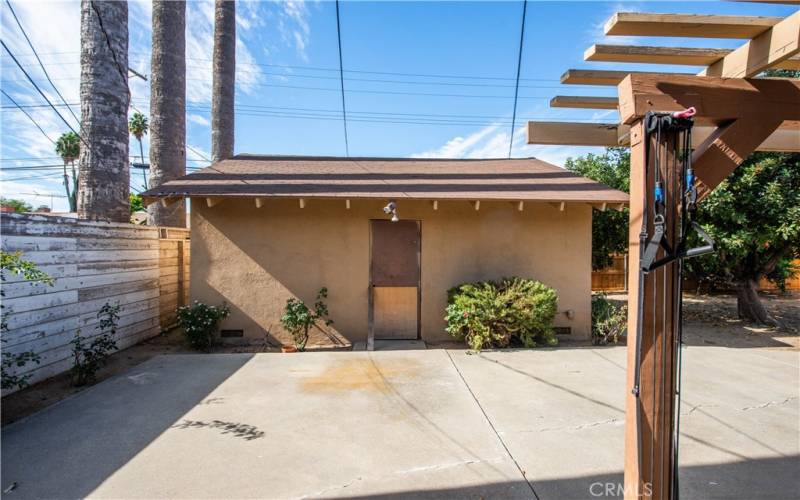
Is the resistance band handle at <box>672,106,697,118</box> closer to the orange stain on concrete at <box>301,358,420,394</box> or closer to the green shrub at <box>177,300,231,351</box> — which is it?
the orange stain on concrete at <box>301,358,420,394</box>

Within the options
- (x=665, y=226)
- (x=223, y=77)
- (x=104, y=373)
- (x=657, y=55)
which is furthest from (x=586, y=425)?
(x=223, y=77)

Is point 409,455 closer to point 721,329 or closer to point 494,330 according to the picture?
point 494,330

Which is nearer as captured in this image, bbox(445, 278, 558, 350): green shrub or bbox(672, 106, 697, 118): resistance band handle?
bbox(672, 106, 697, 118): resistance band handle

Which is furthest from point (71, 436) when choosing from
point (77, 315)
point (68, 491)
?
point (77, 315)

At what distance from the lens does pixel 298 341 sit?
23.0 feet

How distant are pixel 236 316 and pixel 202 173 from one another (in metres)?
2.89

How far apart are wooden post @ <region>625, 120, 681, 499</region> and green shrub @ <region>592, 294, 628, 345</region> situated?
573 centimetres

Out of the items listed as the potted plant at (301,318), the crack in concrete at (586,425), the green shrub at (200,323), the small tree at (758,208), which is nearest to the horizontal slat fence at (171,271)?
the green shrub at (200,323)

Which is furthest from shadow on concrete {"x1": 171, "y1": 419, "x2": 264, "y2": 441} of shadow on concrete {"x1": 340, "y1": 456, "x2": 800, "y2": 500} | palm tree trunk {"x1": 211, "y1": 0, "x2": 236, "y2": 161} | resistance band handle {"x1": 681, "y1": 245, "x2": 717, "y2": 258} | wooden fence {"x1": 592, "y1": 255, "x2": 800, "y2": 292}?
wooden fence {"x1": 592, "y1": 255, "x2": 800, "y2": 292}

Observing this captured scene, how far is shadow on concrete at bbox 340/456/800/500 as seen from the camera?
2670mm

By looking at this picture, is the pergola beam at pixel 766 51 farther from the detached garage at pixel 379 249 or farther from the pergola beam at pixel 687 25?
the detached garage at pixel 379 249

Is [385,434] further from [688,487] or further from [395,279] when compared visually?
[395,279]

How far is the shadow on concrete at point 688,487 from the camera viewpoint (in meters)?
2.67

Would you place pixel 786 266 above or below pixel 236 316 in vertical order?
above
